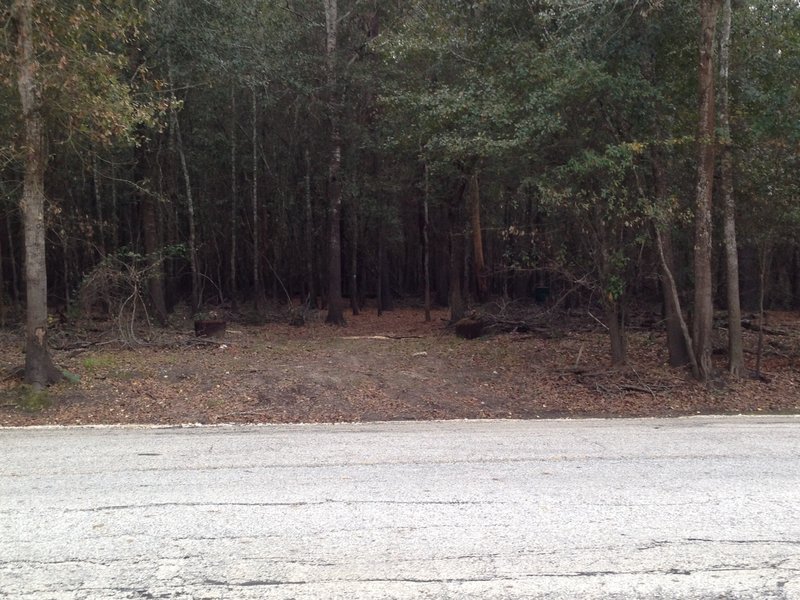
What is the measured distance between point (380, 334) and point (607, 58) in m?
10.7

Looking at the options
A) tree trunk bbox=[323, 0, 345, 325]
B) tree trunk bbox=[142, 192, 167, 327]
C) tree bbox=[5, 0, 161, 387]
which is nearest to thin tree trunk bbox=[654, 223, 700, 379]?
tree bbox=[5, 0, 161, 387]

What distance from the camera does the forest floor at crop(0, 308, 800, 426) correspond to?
10.0 m

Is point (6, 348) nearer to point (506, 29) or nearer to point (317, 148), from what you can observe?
point (506, 29)

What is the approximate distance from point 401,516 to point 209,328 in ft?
43.1

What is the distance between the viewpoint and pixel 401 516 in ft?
16.7

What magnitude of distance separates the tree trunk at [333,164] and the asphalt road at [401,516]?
14.0 metres

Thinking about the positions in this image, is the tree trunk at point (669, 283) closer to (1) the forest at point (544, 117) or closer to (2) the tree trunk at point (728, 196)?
(1) the forest at point (544, 117)

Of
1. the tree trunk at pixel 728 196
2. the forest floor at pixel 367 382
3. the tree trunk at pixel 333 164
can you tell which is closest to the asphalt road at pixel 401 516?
the forest floor at pixel 367 382

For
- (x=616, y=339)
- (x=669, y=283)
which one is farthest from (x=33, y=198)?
(x=669, y=283)

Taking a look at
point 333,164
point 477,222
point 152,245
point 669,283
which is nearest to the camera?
point 669,283

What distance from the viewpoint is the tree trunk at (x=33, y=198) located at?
961 cm

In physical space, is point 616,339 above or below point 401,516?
above

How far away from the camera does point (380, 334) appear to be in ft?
64.8

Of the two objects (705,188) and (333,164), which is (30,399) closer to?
(705,188)
